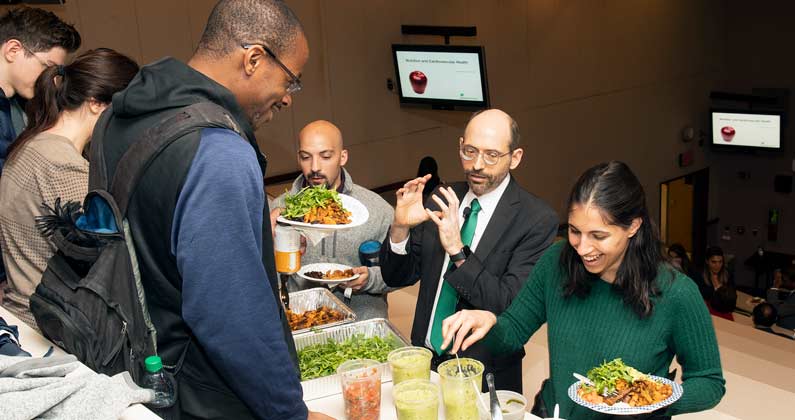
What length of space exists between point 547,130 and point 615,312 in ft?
26.4

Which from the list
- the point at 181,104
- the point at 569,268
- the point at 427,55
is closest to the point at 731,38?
the point at 427,55

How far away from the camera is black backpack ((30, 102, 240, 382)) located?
1.41m

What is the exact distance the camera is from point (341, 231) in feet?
11.1

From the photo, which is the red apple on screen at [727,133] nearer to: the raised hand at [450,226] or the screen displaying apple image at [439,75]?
the screen displaying apple image at [439,75]

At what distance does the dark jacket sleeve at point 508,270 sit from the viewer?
2723 mm

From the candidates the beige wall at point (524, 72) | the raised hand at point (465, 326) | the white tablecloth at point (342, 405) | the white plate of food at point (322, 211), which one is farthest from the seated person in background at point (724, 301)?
the white tablecloth at point (342, 405)

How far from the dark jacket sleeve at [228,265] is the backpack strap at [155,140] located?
0.03 metres

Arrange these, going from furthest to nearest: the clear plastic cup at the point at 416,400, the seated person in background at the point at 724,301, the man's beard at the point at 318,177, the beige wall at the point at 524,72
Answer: the seated person in background at the point at 724,301, the beige wall at the point at 524,72, the man's beard at the point at 318,177, the clear plastic cup at the point at 416,400

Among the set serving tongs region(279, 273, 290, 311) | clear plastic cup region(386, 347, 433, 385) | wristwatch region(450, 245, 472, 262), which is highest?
wristwatch region(450, 245, 472, 262)

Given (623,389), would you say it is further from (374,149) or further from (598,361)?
(374,149)

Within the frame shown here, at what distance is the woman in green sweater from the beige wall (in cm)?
478

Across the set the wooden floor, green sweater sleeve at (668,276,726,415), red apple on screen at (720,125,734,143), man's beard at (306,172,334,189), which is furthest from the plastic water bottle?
red apple on screen at (720,125,734,143)

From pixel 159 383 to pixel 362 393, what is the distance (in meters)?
0.56

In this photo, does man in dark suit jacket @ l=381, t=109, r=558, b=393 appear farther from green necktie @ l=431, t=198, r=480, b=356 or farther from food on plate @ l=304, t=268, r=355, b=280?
food on plate @ l=304, t=268, r=355, b=280
